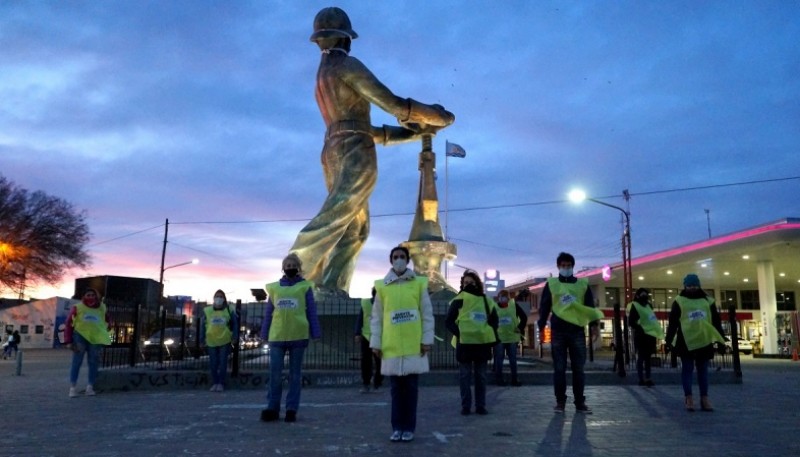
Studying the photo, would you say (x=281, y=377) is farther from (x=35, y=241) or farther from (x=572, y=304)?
(x=35, y=241)

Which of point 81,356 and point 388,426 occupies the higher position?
point 81,356

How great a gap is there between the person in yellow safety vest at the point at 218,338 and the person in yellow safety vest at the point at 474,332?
14.3 ft

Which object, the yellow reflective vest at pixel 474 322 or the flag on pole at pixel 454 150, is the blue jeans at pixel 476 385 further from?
the flag on pole at pixel 454 150

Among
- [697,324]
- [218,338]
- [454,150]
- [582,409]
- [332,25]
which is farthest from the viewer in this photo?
[454,150]

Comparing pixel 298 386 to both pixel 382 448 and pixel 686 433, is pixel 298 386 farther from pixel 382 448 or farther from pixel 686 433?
pixel 686 433

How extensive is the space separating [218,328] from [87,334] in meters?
1.98

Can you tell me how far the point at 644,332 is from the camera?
11086 millimetres

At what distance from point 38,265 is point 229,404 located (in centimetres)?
3832

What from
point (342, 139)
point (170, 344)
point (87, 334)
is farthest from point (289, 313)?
point (170, 344)

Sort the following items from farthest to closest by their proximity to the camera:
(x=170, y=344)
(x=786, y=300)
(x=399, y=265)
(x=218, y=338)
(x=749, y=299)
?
(x=749, y=299) → (x=786, y=300) → (x=170, y=344) → (x=218, y=338) → (x=399, y=265)

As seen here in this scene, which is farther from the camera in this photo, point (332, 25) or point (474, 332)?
point (332, 25)

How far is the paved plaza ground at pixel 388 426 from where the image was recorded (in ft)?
17.9

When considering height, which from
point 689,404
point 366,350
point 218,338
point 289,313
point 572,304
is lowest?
point 689,404

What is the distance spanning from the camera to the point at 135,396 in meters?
10.0
